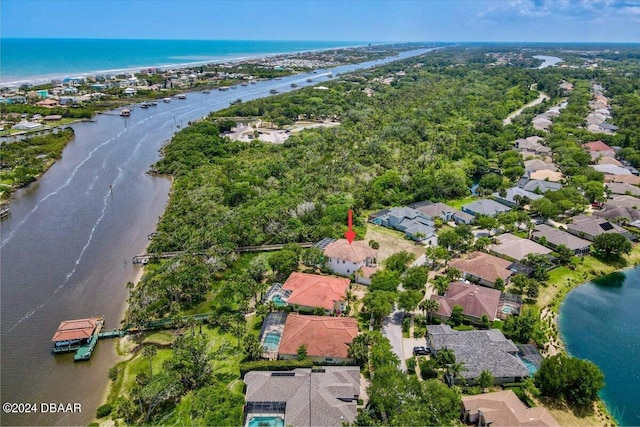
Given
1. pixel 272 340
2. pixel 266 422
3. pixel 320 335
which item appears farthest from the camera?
pixel 272 340

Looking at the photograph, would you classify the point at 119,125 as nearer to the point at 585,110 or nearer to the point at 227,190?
the point at 227,190

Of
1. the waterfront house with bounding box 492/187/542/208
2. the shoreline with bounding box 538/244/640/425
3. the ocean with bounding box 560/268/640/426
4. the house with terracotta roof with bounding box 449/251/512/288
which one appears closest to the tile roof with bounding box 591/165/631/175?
the waterfront house with bounding box 492/187/542/208

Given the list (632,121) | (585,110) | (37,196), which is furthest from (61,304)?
(585,110)

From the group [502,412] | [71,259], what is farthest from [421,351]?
[71,259]

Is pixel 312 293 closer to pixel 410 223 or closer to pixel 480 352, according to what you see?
pixel 480 352

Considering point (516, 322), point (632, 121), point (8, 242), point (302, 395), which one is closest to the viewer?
point (302, 395)

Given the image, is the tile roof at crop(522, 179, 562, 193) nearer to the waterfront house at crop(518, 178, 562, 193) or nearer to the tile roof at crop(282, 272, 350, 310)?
the waterfront house at crop(518, 178, 562, 193)
